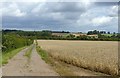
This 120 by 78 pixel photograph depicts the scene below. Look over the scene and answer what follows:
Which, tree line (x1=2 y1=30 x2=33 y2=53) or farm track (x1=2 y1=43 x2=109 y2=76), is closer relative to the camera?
farm track (x1=2 y1=43 x2=109 y2=76)

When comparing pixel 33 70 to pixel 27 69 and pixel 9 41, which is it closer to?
pixel 27 69

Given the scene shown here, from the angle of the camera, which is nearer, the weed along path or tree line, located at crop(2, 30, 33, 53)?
the weed along path

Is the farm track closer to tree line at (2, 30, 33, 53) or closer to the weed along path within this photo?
the weed along path

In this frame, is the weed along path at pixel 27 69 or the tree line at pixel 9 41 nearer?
the weed along path at pixel 27 69

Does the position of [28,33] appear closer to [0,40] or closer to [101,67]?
[0,40]

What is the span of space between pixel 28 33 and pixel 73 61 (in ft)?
541

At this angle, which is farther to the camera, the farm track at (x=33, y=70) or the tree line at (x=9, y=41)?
the tree line at (x=9, y=41)

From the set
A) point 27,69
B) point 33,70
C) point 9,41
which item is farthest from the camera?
point 9,41

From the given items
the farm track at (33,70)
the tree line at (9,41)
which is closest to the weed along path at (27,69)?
the farm track at (33,70)

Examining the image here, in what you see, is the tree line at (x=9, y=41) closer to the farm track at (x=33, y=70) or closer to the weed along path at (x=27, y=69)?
the weed along path at (x=27, y=69)

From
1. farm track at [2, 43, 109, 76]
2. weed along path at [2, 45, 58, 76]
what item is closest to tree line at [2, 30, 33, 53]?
weed along path at [2, 45, 58, 76]

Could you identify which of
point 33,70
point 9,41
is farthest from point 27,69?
point 9,41

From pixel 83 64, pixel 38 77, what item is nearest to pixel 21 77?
pixel 38 77

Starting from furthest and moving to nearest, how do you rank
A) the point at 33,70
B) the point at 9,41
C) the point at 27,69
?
the point at 9,41, the point at 27,69, the point at 33,70
